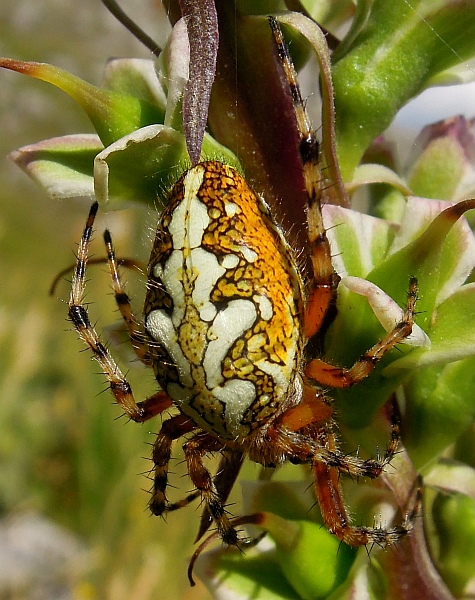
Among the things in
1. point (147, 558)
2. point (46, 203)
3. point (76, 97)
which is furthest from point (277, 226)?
point (46, 203)

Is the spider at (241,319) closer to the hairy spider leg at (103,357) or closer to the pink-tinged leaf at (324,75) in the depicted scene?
the pink-tinged leaf at (324,75)

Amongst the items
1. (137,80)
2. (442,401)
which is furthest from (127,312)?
(442,401)

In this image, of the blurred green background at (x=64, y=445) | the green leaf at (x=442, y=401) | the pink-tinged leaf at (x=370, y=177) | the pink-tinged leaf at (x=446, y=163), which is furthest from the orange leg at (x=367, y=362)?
the blurred green background at (x=64, y=445)

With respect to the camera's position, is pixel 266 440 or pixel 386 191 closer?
pixel 386 191

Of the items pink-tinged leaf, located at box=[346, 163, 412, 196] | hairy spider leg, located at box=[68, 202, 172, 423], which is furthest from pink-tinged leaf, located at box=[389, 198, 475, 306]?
hairy spider leg, located at box=[68, 202, 172, 423]

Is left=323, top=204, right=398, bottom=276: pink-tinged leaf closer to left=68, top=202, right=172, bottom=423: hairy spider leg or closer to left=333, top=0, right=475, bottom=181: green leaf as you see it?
left=333, top=0, right=475, bottom=181: green leaf

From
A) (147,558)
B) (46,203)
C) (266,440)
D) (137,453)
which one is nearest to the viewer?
(266,440)

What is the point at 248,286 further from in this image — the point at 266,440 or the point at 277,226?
the point at 266,440

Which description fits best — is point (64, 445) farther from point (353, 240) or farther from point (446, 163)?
point (353, 240)
